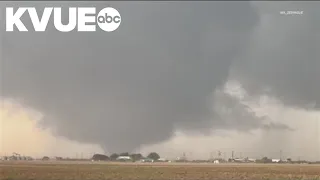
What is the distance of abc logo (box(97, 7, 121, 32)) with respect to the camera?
54.3ft

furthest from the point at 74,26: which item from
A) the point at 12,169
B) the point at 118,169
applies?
the point at 118,169

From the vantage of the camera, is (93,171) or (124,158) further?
(93,171)

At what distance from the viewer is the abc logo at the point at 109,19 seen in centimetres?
1656

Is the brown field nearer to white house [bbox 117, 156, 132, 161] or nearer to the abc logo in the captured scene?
white house [bbox 117, 156, 132, 161]

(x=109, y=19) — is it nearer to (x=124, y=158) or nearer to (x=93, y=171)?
(x=124, y=158)

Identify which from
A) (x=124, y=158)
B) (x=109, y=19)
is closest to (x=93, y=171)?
→ (x=124, y=158)

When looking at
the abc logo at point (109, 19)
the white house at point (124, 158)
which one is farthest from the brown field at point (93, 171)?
the abc logo at point (109, 19)

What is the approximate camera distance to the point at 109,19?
16672 mm

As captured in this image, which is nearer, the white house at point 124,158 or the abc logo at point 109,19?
the abc logo at point 109,19

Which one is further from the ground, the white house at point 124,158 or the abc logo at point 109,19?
the abc logo at point 109,19

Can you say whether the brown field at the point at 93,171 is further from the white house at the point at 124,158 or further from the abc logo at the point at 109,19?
the abc logo at the point at 109,19

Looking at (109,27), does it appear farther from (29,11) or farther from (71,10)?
(29,11)

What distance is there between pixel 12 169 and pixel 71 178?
2402 millimetres

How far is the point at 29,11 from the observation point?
54.1 ft
